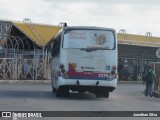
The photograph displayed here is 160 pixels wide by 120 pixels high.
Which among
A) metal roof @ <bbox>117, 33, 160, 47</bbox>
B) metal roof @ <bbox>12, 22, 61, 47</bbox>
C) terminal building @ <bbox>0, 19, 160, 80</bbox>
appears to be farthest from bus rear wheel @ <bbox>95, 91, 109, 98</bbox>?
metal roof @ <bbox>117, 33, 160, 47</bbox>

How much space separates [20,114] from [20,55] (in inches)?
1370

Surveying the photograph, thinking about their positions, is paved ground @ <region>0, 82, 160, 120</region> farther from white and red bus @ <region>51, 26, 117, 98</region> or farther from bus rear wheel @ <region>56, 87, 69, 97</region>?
white and red bus @ <region>51, 26, 117, 98</region>

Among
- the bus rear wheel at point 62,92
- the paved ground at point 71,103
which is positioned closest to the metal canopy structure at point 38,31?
the paved ground at point 71,103

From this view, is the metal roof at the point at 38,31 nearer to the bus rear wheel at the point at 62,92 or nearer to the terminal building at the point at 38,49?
the terminal building at the point at 38,49

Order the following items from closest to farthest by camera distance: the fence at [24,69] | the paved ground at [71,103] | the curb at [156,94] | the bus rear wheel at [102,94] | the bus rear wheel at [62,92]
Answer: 1. the paved ground at [71,103]
2. the bus rear wheel at [62,92]
3. the bus rear wheel at [102,94]
4. the curb at [156,94]
5. the fence at [24,69]

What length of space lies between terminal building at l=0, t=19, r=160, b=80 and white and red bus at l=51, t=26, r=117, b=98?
59.3 feet

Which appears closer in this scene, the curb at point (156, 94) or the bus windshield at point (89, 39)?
the bus windshield at point (89, 39)

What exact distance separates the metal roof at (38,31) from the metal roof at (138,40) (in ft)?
19.8

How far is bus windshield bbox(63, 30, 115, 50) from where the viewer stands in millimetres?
25125

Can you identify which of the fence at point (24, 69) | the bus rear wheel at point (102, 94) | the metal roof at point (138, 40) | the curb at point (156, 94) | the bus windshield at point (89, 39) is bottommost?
the curb at point (156, 94)

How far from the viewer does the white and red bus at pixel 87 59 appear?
24.9 metres

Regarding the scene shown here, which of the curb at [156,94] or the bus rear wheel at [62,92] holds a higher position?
the bus rear wheel at [62,92]

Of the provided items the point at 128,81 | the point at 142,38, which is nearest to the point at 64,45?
the point at 128,81

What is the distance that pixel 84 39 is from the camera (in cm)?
2525
